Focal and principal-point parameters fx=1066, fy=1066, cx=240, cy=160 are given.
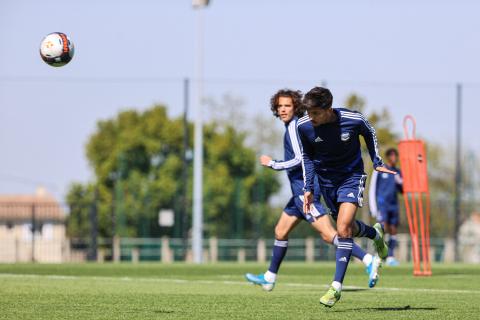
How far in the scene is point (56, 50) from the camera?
33.7ft

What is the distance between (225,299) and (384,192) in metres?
10.9

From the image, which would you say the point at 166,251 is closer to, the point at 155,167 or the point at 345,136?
Answer: the point at 155,167

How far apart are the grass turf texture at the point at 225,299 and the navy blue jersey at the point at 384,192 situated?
5950 millimetres

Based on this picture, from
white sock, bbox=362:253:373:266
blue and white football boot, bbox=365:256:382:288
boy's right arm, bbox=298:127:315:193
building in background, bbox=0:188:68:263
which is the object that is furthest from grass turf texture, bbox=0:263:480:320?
building in background, bbox=0:188:68:263

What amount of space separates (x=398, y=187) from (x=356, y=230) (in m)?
11.0

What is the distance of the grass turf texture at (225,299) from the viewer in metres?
8.38

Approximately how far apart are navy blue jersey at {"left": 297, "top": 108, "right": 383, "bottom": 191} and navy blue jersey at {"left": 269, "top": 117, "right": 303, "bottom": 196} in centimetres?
147

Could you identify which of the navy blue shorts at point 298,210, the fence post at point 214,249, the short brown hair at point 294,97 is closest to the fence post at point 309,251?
the fence post at point 214,249

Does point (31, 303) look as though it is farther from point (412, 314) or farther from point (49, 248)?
point (49, 248)

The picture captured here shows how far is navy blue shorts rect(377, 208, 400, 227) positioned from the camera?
20.4 meters

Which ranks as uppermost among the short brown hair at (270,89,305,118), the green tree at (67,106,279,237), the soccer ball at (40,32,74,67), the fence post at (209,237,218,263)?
the soccer ball at (40,32,74,67)

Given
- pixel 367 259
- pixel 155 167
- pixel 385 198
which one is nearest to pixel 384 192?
pixel 385 198

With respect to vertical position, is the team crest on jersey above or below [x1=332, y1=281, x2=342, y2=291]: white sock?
above

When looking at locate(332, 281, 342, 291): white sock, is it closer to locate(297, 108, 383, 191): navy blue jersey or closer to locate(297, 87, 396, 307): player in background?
locate(297, 87, 396, 307): player in background
